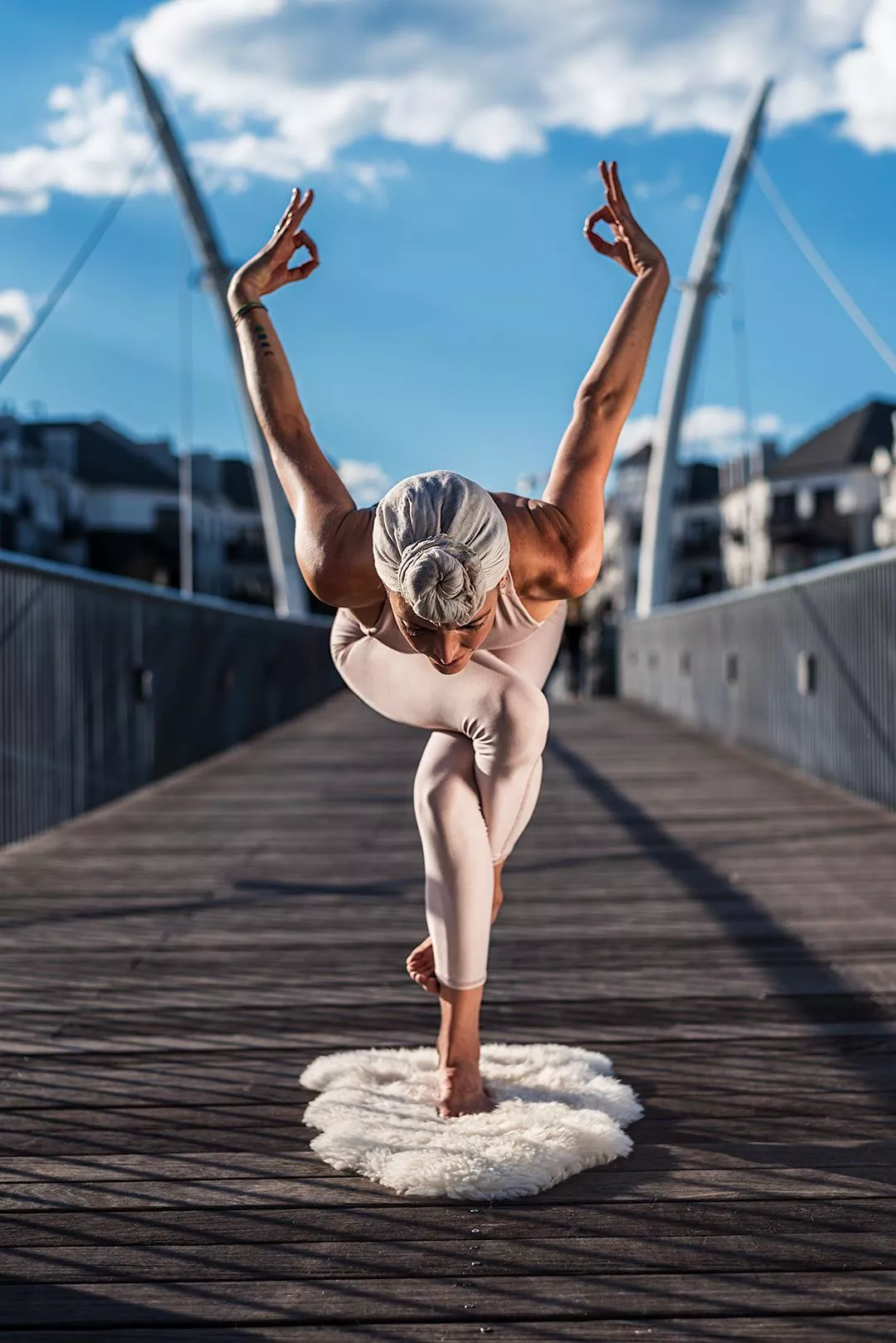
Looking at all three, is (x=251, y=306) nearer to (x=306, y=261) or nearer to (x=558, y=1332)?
(x=306, y=261)

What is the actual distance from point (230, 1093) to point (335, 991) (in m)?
0.75

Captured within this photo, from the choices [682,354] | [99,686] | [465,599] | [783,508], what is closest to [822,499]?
[783,508]

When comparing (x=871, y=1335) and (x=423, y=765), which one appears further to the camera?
(x=423, y=765)

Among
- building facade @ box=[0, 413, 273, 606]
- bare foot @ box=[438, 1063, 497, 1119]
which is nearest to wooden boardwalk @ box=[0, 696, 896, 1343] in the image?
bare foot @ box=[438, 1063, 497, 1119]

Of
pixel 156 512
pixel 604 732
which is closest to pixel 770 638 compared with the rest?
pixel 604 732

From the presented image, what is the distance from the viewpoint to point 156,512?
52.5 metres

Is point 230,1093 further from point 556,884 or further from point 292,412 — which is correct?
point 556,884

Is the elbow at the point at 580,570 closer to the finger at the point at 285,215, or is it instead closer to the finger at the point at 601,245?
the finger at the point at 601,245

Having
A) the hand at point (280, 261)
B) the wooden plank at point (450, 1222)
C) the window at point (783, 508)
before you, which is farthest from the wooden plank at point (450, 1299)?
the window at point (783, 508)

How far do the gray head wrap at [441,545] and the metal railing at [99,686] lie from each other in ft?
11.7

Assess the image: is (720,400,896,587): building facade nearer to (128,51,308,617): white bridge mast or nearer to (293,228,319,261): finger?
(128,51,308,617): white bridge mast

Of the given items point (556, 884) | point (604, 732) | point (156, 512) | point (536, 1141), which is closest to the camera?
point (536, 1141)

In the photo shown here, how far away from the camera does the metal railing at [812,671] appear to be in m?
6.02

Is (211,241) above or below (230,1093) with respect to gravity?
above
